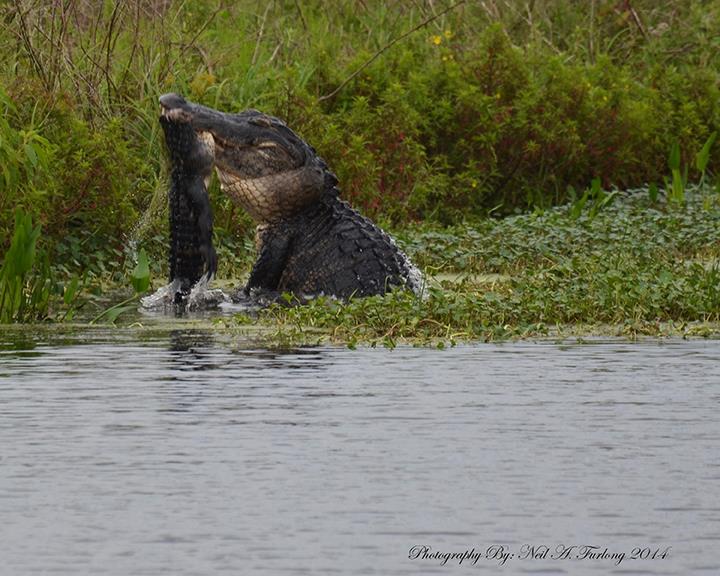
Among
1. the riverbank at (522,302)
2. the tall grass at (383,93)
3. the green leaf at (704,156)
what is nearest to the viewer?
the riverbank at (522,302)

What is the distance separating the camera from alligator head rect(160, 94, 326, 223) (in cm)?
995

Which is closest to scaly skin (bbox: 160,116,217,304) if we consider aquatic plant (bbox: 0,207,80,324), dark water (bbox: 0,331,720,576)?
aquatic plant (bbox: 0,207,80,324)

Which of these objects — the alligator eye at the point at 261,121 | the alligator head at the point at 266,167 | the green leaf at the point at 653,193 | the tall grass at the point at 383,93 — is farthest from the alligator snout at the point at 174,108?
the green leaf at the point at 653,193

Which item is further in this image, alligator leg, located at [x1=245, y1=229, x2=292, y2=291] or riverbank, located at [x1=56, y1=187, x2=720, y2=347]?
alligator leg, located at [x1=245, y1=229, x2=292, y2=291]

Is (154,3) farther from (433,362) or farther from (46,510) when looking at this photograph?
(46,510)

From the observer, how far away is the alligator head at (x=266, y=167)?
995 centimetres

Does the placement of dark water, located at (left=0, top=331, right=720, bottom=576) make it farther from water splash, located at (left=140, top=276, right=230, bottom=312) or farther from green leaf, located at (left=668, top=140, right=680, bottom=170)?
green leaf, located at (left=668, top=140, right=680, bottom=170)

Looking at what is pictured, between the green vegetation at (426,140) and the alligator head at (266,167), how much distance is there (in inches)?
33.1

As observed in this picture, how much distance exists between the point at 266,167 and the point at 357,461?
4.91 metres

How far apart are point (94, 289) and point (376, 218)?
4.06 metres

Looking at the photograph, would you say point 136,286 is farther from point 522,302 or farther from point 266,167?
point 522,302

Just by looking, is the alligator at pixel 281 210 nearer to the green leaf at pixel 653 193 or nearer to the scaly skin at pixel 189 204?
the scaly skin at pixel 189 204

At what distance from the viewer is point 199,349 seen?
7.91m

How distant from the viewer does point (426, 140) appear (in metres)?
15.0
